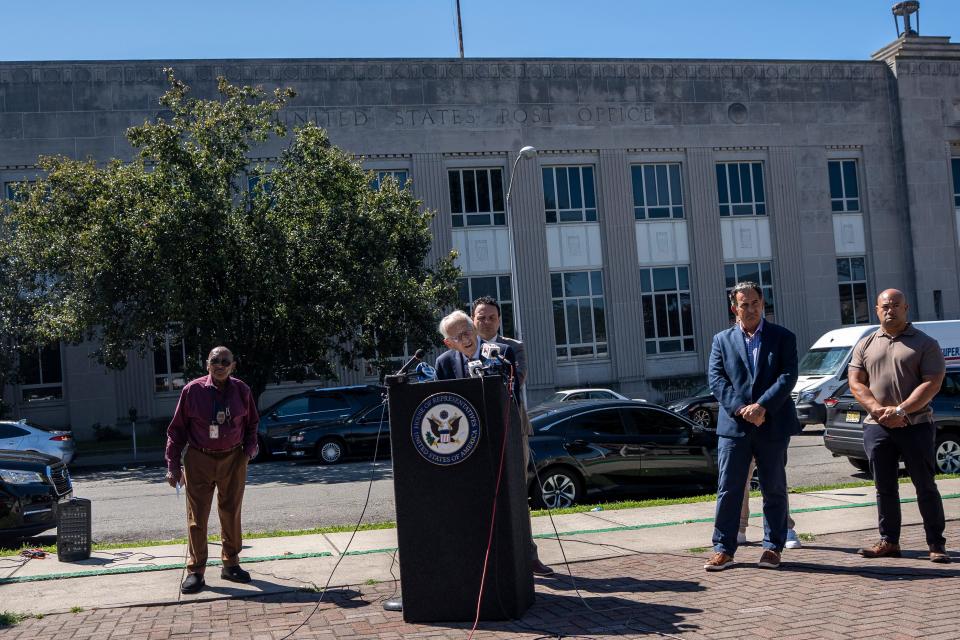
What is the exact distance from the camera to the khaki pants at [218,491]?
7.23 meters

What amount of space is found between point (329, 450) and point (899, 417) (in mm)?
14054

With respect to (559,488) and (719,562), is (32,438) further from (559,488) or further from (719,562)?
(719,562)

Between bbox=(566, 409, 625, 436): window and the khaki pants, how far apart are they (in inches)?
203

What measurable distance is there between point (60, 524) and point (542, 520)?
15.0 feet

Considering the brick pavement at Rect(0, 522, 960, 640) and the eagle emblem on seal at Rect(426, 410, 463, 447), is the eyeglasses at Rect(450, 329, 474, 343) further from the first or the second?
the brick pavement at Rect(0, 522, 960, 640)

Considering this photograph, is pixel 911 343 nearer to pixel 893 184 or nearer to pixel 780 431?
pixel 780 431

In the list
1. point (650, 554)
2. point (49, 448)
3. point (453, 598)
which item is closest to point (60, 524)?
point (453, 598)

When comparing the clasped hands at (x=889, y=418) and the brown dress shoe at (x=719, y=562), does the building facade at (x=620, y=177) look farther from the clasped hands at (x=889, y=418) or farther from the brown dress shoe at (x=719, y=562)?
the brown dress shoe at (x=719, y=562)

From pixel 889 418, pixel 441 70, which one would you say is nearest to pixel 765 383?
pixel 889 418

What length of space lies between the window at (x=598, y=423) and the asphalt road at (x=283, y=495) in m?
2.61

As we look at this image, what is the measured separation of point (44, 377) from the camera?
30078 mm

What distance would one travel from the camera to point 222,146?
22516 mm

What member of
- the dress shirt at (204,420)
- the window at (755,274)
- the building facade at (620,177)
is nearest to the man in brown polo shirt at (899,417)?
the dress shirt at (204,420)

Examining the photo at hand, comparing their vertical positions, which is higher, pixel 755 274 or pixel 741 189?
pixel 741 189
